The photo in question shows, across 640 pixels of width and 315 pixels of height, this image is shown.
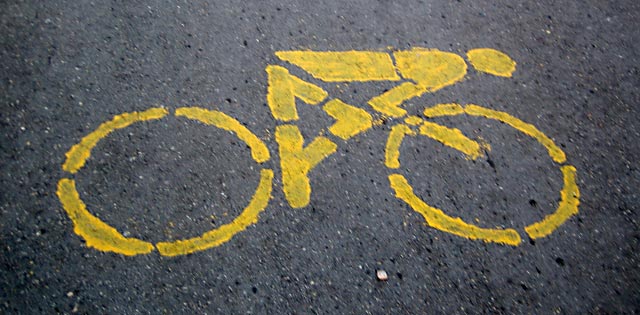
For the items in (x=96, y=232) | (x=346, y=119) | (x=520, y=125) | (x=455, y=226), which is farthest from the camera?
(x=520, y=125)

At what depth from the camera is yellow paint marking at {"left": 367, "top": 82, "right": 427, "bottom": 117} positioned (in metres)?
3.44

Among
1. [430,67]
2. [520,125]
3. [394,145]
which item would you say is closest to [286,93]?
[394,145]

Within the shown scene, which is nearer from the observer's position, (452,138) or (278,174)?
(278,174)

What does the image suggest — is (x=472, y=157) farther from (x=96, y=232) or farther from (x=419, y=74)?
(x=96, y=232)

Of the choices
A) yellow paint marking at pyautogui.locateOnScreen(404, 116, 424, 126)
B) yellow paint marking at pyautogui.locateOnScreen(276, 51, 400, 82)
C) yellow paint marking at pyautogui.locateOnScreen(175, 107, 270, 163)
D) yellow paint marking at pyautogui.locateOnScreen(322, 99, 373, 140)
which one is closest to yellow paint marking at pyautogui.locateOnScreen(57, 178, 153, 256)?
yellow paint marking at pyautogui.locateOnScreen(175, 107, 270, 163)

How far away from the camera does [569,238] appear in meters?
3.00

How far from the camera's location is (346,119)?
3354mm

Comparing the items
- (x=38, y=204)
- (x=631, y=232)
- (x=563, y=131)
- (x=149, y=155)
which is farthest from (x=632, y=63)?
(x=38, y=204)

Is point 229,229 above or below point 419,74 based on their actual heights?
below

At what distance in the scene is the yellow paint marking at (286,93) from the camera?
3331 millimetres

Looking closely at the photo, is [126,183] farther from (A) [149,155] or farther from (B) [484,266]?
(B) [484,266]

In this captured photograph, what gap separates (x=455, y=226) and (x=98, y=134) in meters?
2.03

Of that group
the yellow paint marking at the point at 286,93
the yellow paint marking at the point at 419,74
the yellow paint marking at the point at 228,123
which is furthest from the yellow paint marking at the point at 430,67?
the yellow paint marking at the point at 228,123

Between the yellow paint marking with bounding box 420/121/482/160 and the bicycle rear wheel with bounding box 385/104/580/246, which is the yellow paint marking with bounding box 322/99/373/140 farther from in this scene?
the yellow paint marking with bounding box 420/121/482/160
